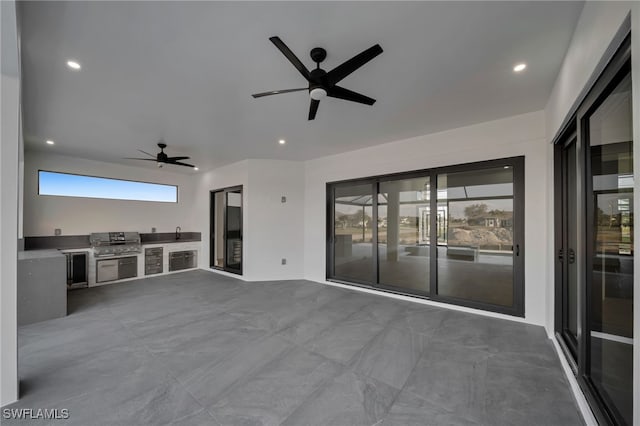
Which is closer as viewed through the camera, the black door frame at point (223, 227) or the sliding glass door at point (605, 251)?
the sliding glass door at point (605, 251)

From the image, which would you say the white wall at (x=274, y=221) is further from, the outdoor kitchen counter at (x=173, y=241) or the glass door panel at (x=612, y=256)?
the glass door panel at (x=612, y=256)

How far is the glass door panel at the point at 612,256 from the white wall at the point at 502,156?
1414 mm

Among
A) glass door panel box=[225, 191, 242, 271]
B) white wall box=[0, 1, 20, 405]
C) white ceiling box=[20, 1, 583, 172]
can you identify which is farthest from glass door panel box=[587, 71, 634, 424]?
glass door panel box=[225, 191, 242, 271]

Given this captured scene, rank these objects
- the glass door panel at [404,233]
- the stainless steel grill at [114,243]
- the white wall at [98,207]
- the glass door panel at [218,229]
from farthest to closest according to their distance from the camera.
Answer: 1. the glass door panel at [218,229]
2. the stainless steel grill at [114,243]
3. the white wall at [98,207]
4. the glass door panel at [404,233]

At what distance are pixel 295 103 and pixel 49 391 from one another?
3515 mm

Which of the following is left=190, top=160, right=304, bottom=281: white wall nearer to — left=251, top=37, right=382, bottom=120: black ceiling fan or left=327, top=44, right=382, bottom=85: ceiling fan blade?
left=251, top=37, right=382, bottom=120: black ceiling fan

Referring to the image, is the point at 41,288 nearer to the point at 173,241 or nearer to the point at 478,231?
the point at 173,241

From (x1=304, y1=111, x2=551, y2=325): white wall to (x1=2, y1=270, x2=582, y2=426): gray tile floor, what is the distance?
0.75 m

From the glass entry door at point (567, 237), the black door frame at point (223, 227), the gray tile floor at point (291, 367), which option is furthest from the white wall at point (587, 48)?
the black door frame at point (223, 227)

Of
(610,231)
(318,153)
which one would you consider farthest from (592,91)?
(318,153)

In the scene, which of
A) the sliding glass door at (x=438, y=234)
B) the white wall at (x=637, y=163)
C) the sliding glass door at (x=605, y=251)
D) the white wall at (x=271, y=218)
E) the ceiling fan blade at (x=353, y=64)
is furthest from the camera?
the white wall at (x=271, y=218)

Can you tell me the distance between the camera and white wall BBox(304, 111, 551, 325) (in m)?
3.22

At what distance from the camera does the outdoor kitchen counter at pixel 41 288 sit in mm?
3322

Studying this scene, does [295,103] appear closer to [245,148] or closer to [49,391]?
[245,148]
